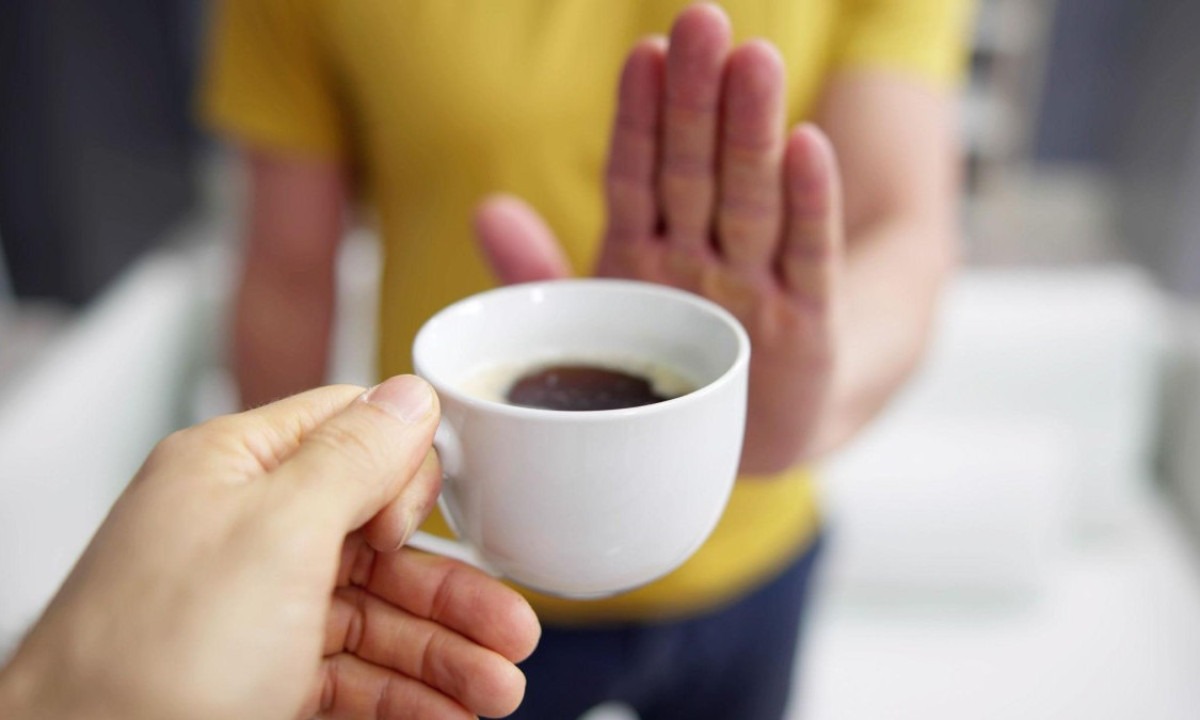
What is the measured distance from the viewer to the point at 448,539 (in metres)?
0.36

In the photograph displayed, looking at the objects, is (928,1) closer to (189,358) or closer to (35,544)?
(35,544)

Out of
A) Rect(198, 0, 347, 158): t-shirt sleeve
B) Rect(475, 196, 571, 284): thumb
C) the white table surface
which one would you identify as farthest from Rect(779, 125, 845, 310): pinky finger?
the white table surface

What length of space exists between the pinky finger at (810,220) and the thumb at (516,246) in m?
0.13

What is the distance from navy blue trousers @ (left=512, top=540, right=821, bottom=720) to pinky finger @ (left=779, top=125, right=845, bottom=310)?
1.05ft

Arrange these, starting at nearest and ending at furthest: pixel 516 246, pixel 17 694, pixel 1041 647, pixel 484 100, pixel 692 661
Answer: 1. pixel 17 694
2. pixel 516 246
3. pixel 484 100
4. pixel 692 661
5. pixel 1041 647

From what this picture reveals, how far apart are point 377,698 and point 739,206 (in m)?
0.22

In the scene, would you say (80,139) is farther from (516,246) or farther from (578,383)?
(578,383)

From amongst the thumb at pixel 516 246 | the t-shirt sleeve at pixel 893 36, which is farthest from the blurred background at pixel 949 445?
the t-shirt sleeve at pixel 893 36

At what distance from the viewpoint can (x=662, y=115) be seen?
0.39 m

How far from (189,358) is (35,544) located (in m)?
0.63

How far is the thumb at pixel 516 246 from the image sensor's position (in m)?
0.48

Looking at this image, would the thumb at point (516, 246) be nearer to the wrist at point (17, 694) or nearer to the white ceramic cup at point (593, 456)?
the white ceramic cup at point (593, 456)

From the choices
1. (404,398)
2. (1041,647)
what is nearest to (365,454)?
(404,398)

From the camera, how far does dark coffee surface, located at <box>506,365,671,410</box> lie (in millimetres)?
350
